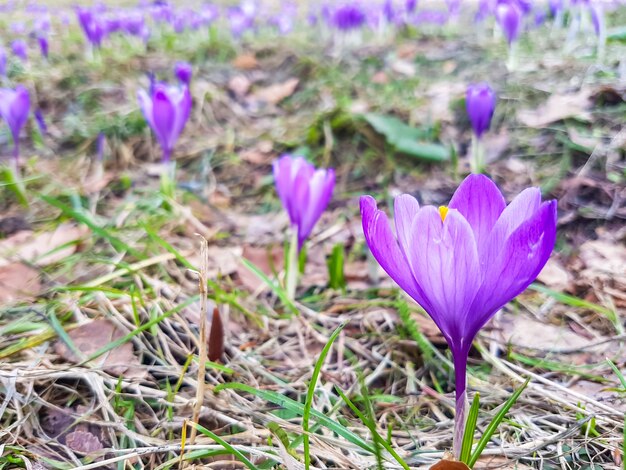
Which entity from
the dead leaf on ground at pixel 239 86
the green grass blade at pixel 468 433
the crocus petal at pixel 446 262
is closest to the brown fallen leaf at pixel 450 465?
the green grass blade at pixel 468 433

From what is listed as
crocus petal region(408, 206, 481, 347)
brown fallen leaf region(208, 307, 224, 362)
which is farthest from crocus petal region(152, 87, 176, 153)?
crocus petal region(408, 206, 481, 347)

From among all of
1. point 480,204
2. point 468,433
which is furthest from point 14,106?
point 468,433

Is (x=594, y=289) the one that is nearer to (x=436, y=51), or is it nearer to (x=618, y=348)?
(x=618, y=348)

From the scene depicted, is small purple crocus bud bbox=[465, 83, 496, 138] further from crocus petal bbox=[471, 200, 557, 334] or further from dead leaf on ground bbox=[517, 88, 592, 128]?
crocus petal bbox=[471, 200, 557, 334]

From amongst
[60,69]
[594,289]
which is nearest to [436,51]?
[60,69]

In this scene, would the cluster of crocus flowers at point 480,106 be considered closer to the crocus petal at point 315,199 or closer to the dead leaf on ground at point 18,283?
the crocus petal at point 315,199

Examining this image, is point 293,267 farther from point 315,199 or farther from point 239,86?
point 239,86
